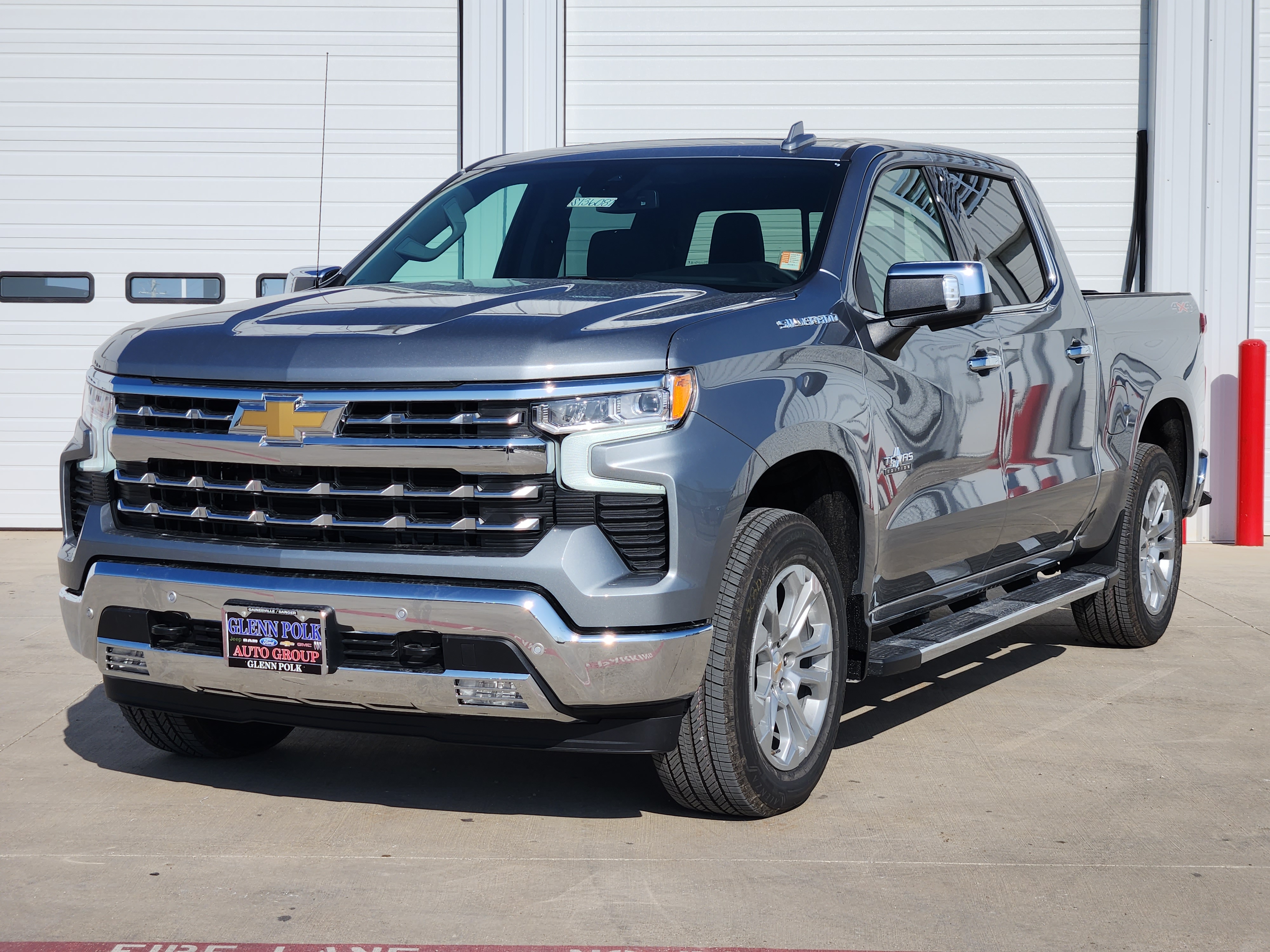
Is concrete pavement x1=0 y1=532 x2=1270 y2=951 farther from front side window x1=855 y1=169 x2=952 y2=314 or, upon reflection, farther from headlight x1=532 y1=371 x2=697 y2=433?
front side window x1=855 y1=169 x2=952 y2=314

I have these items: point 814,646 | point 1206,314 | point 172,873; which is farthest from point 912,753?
point 1206,314

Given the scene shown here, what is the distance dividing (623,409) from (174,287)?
24.7 ft

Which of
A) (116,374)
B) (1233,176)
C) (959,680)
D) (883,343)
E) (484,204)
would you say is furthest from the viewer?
(1233,176)

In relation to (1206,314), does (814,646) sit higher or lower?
lower

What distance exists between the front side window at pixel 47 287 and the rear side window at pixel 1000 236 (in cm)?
673

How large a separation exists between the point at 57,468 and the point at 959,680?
268 inches

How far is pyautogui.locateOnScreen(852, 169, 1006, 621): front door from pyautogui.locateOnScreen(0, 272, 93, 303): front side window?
6.92m

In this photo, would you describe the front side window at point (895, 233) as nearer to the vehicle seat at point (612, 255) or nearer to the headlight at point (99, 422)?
the vehicle seat at point (612, 255)

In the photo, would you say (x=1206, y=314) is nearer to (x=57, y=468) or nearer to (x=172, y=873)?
(x=57, y=468)

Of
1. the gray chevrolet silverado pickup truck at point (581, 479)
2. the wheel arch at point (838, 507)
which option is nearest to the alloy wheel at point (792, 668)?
the gray chevrolet silverado pickup truck at point (581, 479)

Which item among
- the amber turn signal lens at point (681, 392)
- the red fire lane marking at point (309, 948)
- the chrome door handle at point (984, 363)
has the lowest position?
the red fire lane marking at point (309, 948)

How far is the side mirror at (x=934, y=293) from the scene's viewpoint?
4410 mm

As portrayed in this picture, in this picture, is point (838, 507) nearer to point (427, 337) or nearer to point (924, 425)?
point (924, 425)

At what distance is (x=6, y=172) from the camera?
10.4 metres
